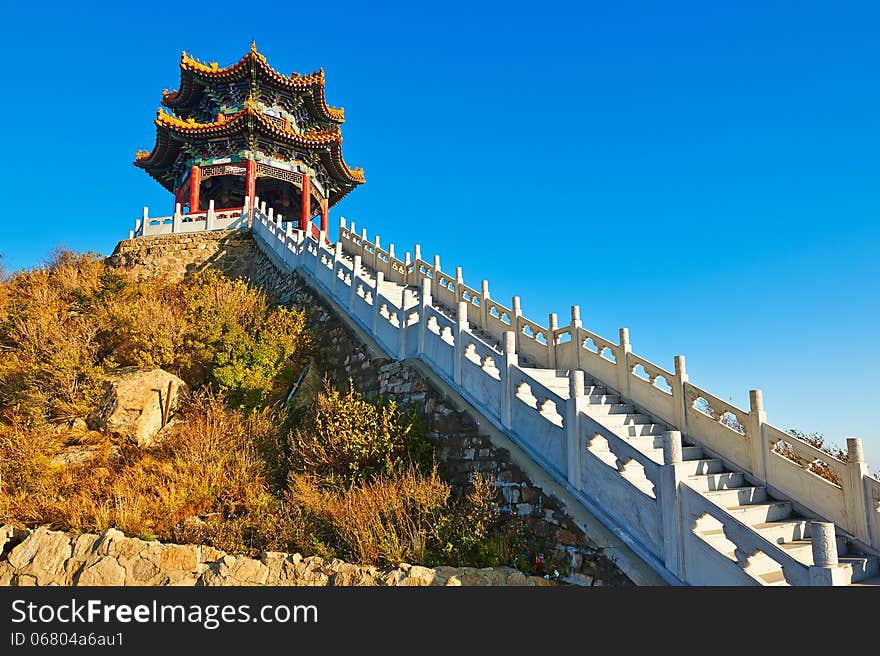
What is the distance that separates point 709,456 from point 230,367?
874 centimetres

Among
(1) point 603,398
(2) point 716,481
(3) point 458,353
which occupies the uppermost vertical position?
(3) point 458,353

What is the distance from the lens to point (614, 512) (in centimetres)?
536

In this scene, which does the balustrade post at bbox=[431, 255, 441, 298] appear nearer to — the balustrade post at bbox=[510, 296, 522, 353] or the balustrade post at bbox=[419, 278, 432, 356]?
the balustrade post at bbox=[510, 296, 522, 353]

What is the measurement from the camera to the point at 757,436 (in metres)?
6.86

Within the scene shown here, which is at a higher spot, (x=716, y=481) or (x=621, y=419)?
(x=621, y=419)

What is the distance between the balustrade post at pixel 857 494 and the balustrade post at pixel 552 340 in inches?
196

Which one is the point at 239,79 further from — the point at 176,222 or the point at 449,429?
the point at 449,429

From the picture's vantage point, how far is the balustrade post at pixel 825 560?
389 cm

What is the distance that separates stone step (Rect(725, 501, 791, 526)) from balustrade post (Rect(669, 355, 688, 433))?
157cm

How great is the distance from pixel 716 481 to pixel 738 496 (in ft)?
1.07

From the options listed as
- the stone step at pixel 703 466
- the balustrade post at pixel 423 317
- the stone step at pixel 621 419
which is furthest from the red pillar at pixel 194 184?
the stone step at pixel 703 466

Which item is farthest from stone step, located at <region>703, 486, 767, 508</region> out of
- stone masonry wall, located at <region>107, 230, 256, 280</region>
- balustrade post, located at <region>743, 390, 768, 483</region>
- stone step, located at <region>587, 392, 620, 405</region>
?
stone masonry wall, located at <region>107, 230, 256, 280</region>

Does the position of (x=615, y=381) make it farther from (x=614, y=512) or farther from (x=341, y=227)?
(x=341, y=227)

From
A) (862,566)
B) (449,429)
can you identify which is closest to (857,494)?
(862,566)
